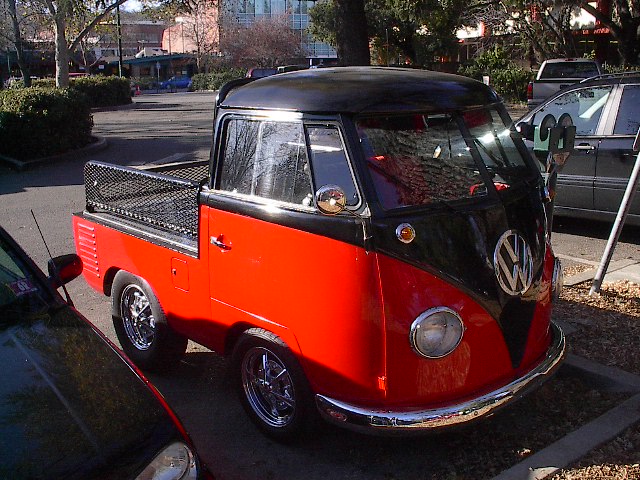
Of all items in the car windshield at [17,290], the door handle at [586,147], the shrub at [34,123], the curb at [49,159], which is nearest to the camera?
the car windshield at [17,290]

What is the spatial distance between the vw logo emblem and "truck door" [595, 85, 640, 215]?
4.37 metres

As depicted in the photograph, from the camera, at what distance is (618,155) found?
7.54 meters

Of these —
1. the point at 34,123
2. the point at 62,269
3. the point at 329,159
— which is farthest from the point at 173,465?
the point at 34,123

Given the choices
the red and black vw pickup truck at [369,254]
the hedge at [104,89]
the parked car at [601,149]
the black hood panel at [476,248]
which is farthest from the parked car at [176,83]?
the black hood panel at [476,248]

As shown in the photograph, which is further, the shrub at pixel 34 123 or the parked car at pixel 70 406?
the shrub at pixel 34 123

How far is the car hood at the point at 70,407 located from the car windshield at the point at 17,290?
0.04 metres

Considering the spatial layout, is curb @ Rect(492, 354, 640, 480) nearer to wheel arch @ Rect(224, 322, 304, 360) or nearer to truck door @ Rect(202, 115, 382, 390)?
truck door @ Rect(202, 115, 382, 390)

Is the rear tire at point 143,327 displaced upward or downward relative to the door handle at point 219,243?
downward

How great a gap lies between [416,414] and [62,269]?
79.1 inches

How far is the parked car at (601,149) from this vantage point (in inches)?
297

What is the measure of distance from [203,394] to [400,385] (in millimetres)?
1812

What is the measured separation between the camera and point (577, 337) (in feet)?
16.5

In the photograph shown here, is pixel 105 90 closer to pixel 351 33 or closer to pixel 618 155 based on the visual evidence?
pixel 351 33

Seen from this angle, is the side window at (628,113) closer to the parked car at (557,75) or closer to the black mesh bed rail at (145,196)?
the black mesh bed rail at (145,196)
